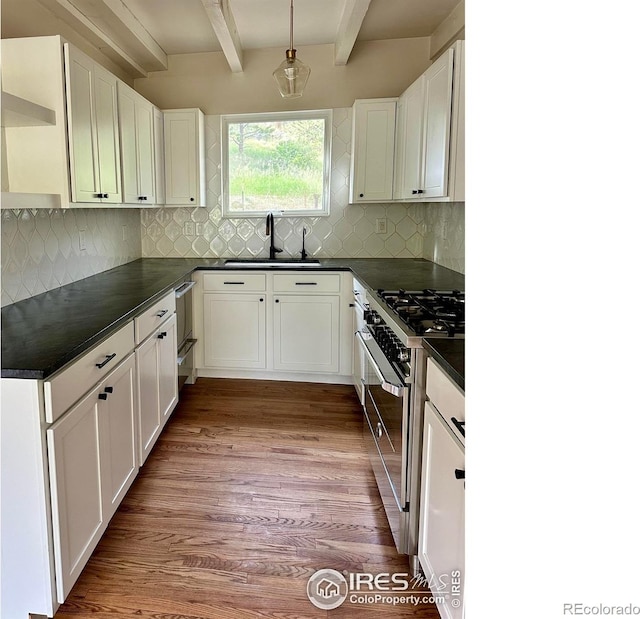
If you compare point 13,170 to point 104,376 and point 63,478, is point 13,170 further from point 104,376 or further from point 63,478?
point 63,478

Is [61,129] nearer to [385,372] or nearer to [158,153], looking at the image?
[158,153]

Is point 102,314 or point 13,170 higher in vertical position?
point 13,170

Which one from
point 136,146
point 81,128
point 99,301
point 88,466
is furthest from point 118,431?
point 136,146

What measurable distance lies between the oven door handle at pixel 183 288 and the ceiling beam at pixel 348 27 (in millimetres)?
2055

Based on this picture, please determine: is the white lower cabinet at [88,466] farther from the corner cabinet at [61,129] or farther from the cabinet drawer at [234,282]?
the cabinet drawer at [234,282]

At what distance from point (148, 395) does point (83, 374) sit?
781 mm

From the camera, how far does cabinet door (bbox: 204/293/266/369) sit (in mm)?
3383

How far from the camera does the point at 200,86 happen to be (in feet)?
12.2

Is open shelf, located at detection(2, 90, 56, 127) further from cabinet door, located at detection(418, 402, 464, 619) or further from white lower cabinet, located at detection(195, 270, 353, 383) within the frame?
cabinet door, located at detection(418, 402, 464, 619)

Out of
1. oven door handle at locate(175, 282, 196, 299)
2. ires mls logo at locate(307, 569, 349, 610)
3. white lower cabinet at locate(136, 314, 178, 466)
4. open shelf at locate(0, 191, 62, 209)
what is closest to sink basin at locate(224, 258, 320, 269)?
oven door handle at locate(175, 282, 196, 299)

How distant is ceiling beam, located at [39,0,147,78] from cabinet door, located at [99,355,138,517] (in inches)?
80.2

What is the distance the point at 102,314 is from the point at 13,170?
2.94 ft
